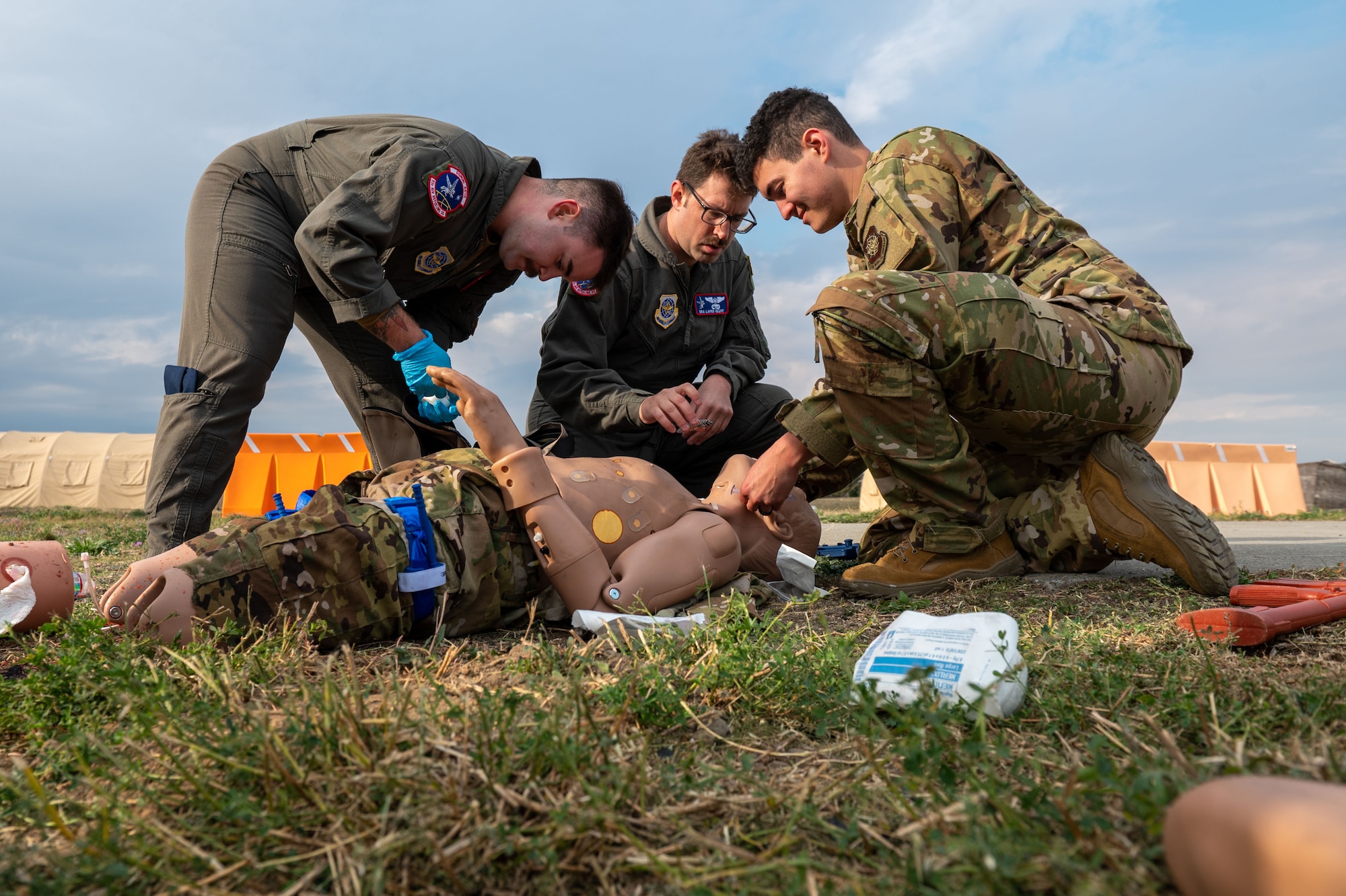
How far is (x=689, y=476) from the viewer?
515cm

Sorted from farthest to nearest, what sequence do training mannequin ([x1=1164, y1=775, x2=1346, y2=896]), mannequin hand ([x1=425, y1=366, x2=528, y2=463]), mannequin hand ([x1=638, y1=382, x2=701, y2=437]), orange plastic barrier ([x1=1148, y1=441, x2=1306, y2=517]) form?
orange plastic barrier ([x1=1148, y1=441, x2=1306, y2=517]) < mannequin hand ([x1=638, y1=382, x2=701, y2=437]) < mannequin hand ([x1=425, y1=366, x2=528, y2=463]) < training mannequin ([x1=1164, y1=775, x2=1346, y2=896])

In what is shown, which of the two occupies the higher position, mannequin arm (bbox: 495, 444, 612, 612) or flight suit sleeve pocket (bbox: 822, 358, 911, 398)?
flight suit sleeve pocket (bbox: 822, 358, 911, 398)

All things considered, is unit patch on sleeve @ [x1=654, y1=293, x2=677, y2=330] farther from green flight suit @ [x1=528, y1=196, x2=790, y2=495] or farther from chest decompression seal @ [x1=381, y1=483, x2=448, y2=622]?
chest decompression seal @ [x1=381, y1=483, x2=448, y2=622]

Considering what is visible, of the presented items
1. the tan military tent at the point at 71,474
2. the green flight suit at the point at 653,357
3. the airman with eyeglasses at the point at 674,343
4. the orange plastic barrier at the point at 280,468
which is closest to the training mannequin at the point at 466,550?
the airman with eyeglasses at the point at 674,343

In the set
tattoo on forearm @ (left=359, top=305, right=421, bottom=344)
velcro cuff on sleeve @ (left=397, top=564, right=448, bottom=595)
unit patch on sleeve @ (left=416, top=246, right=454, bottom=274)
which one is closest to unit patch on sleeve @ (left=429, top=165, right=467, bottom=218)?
unit patch on sleeve @ (left=416, top=246, right=454, bottom=274)

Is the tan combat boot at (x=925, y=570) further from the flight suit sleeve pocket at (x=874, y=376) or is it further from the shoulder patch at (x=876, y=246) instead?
the shoulder patch at (x=876, y=246)

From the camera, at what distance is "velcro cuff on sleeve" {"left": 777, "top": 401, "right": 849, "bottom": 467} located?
11.2ft

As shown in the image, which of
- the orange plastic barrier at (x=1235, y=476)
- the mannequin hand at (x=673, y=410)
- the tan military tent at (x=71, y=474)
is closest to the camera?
the mannequin hand at (x=673, y=410)

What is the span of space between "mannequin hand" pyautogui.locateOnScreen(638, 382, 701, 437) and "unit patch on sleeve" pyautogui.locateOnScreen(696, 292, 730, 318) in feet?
3.24

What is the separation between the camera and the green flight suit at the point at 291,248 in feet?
10.5

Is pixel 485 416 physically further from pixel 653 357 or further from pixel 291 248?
pixel 653 357

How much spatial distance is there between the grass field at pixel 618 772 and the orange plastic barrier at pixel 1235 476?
12359 mm

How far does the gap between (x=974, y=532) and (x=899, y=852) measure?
246cm

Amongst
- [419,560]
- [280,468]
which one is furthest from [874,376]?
[280,468]
